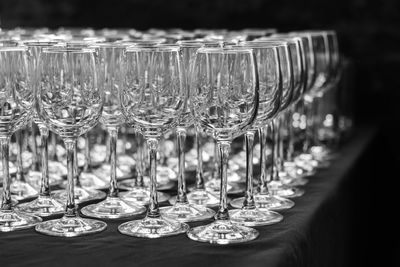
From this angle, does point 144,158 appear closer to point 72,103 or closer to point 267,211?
point 267,211

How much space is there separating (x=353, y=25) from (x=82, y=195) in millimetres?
3421

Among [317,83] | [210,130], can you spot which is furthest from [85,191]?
[317,83]

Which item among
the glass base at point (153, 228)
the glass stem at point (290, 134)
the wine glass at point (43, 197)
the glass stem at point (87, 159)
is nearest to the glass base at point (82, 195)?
the wine glass at point (43, 197)

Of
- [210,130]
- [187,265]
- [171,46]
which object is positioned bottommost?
[187,265]

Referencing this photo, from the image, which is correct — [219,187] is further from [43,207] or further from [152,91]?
[152,91]

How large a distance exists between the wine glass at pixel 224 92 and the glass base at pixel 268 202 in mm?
309

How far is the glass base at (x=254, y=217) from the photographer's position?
1.65m

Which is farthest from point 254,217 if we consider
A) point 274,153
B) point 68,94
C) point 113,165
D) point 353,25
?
point 353,25

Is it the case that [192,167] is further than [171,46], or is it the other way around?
[192,167]

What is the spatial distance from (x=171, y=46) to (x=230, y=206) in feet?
1.57

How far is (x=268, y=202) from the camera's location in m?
1.86

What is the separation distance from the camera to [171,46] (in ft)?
5.04

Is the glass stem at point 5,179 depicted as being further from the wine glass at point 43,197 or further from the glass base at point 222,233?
the glass base at point 222,233

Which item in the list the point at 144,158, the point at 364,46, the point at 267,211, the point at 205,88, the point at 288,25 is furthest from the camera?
the point at 288,25
